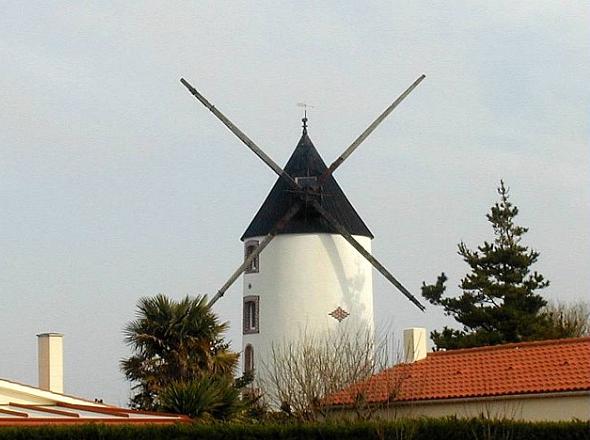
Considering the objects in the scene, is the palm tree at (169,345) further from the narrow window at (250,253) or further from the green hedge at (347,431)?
the narrow window at (250,253)

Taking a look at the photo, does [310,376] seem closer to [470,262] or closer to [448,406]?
[448,406]

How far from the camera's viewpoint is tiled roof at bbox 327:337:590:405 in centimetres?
2823

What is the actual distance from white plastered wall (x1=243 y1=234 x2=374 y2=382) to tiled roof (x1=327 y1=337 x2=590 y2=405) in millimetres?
9814

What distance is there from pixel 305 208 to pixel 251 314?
147 inches

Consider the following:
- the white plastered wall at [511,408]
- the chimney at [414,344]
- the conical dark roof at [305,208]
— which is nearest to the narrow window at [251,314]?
the conical dark roof at [305,208]

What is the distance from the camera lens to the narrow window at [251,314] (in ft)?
142

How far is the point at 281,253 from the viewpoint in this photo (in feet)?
142

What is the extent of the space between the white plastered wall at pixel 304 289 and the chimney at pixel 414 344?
21.0 feet

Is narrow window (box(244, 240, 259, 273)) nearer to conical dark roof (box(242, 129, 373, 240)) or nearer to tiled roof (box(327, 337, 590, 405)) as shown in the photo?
conical dark roof (box(242, 129, 373, 240))

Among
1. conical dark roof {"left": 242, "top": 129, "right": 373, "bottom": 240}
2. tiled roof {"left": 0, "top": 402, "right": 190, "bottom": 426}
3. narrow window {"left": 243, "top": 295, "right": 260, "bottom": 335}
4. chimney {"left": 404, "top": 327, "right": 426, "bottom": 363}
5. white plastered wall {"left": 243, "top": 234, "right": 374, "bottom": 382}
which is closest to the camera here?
tiled roof {"left": 0, "top": 402, "right": 190, "bottom": 426}

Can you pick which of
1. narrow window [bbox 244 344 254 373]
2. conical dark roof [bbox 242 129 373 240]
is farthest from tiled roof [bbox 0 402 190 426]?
conical dark roof [bbox 242 129 373 240]

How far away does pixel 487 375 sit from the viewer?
30094 mm

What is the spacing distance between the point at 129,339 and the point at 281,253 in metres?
15.5

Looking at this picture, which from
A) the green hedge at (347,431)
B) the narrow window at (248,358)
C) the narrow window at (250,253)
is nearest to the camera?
the green hedge at (347,431)
